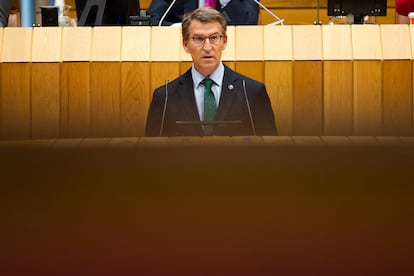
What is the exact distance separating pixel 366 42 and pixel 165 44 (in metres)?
0.53

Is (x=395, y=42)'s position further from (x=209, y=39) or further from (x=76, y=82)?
(x=76, y=82)

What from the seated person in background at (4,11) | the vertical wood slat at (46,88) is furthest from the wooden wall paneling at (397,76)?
the seated person in background at (4,11)

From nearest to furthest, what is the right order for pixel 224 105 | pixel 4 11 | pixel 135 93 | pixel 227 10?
pixel 224 105 → pixel 135 93 → pixel 4 11 → pixel 227 10

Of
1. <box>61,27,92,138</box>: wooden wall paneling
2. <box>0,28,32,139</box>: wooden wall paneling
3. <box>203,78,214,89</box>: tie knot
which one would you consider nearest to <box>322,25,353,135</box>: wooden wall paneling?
<box>203,78,214,89</box>: tie knot

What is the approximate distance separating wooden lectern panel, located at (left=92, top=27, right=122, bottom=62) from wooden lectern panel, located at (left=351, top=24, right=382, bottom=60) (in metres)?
0.62

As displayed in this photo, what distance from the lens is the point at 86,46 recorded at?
7.11 ft

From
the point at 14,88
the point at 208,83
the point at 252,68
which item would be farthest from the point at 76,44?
the point at 208,83

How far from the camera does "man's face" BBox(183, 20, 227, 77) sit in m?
1.75

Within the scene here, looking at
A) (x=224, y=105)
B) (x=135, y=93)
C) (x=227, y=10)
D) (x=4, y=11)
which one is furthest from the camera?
(x=227, y=10)

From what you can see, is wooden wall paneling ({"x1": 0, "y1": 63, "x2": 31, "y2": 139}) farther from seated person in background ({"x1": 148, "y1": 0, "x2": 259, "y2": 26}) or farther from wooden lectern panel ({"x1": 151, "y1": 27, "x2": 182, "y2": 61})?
seated person in background ({"x1": 148, "y1": 0, "x2": 259, "y2": 26})

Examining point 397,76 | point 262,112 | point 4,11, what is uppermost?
point 4,11

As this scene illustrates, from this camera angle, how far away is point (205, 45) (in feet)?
5.77

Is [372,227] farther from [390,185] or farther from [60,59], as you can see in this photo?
[60,59]

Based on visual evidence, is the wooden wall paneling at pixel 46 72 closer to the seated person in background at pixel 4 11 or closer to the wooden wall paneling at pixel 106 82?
the wooden wall paneling at pixel 106 82
